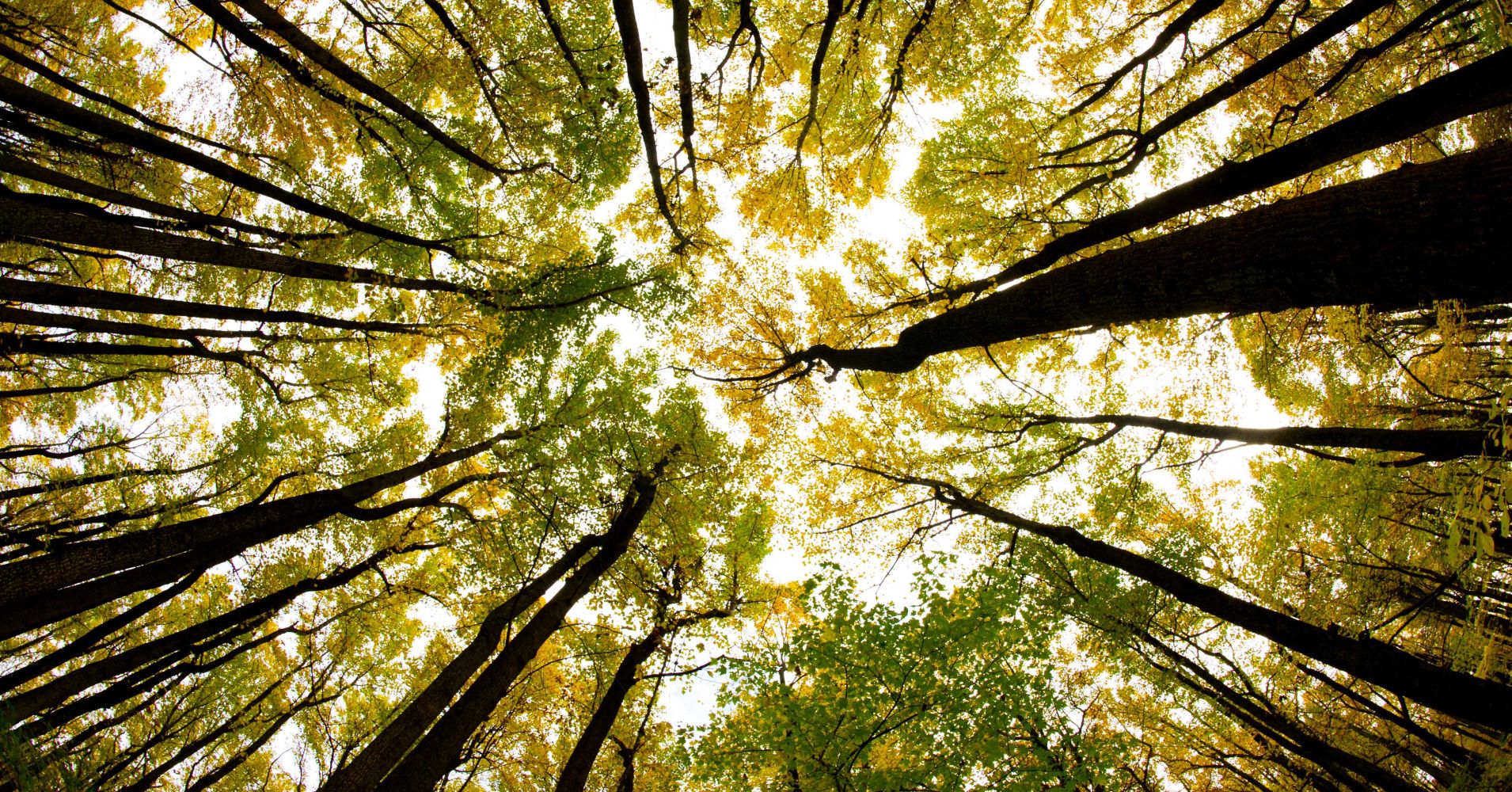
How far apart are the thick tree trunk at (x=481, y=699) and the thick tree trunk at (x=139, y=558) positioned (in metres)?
2.17

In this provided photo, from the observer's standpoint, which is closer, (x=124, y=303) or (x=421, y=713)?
(x=124, y=303)

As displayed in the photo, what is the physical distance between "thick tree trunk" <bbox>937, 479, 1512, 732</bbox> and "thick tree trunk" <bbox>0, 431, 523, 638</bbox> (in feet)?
26.0

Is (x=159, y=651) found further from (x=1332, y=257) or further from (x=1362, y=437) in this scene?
(x=1362, y=437)

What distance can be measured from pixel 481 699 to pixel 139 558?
2.78 metres

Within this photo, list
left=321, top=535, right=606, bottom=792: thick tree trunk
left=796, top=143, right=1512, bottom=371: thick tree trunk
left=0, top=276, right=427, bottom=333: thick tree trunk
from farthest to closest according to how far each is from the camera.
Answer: left=321, top=535, right=606, bottom=792: thick tree trunk < left=0, top=276, right=427, bottom=333: thick tree trunk < left=796, top=143, right=1512, bottom=371: thick tree trunk

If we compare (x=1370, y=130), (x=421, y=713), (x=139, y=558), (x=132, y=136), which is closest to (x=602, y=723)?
(x=421, y=713)

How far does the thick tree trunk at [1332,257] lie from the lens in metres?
2.23

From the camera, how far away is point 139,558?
4148 mm

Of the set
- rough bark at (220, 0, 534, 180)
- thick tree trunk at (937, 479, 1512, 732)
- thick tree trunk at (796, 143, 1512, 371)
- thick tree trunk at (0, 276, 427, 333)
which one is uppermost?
rough bark at (220, 0, 534, 180)

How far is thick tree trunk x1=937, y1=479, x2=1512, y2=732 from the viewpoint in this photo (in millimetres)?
3816

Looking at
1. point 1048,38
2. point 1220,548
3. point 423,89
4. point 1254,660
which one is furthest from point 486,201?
point 1254,660

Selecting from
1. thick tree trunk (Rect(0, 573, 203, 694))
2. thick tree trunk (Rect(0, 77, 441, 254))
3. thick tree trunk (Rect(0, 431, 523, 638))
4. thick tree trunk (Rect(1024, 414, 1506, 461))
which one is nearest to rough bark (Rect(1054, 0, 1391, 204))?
thick tree trunk (Rect(1024, 414, 1506, 461))

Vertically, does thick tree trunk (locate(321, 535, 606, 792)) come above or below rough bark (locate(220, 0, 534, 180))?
below

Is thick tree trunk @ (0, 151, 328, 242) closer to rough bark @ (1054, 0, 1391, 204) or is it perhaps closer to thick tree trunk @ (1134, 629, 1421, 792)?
rough bark @ (1054, 0, 1391, 204)
